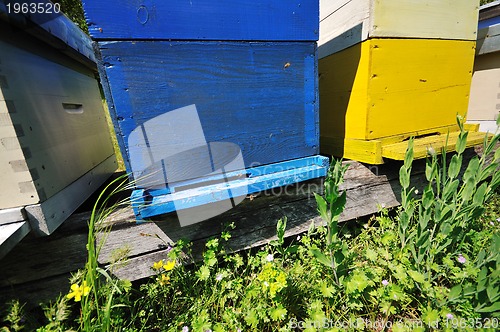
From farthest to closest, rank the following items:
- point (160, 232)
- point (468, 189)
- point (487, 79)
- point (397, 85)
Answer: point (487, 79)
point (397, 85)
point (160, 232)
point (468, 189)

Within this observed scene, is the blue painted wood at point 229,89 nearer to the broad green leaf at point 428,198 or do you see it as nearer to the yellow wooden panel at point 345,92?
the yellow wooden panel at point 345,92

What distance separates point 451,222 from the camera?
1.10 meters

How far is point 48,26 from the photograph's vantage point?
3.23 ft

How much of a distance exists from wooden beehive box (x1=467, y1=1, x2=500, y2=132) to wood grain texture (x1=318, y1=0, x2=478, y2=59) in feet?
2.03

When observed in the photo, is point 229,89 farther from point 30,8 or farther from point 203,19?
point 30,8

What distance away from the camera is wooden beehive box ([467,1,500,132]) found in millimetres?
1758

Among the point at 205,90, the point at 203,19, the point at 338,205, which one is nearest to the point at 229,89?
the point at 205,90

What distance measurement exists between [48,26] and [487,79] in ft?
10.0

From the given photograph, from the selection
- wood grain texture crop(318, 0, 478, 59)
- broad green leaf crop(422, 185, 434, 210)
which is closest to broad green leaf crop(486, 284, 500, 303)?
broad green leaf crop(422, 185, 434, 210)

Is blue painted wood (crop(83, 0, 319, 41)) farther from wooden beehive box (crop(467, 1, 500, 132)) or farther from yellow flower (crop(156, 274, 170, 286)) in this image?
wooden beehive box (crop(467, 1, 500, 132))

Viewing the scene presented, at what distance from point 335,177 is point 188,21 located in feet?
2.75

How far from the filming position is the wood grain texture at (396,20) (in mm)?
1160

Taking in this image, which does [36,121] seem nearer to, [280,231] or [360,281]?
[280,231]
